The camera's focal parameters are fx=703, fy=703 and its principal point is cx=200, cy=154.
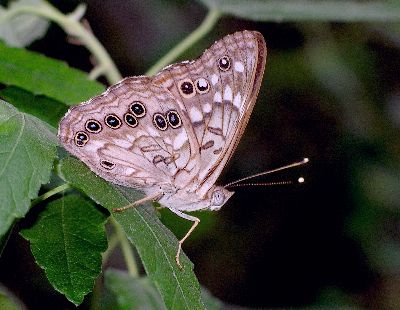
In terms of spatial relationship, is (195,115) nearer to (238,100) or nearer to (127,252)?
(238,100)

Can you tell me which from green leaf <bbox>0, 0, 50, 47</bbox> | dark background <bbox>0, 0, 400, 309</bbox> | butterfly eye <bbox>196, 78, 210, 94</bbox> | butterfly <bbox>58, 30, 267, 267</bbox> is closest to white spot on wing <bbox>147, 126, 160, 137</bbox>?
butterfly <bbox>58, 30, 267, 267</bbox>

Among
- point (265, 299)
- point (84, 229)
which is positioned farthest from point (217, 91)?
point (265, 299)

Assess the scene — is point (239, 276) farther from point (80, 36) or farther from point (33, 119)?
point (33, 119)

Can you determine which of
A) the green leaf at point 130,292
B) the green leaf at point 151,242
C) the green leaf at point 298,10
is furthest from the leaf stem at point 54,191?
the green leaf at point 298,10

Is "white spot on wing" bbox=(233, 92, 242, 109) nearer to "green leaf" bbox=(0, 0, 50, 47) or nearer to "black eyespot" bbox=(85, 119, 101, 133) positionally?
"black eyespot" bbox=(85, 119, 101, 133)

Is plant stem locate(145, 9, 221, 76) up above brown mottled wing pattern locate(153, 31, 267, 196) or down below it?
below

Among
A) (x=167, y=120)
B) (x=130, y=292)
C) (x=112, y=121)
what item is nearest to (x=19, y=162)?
(x=112, y=121)
